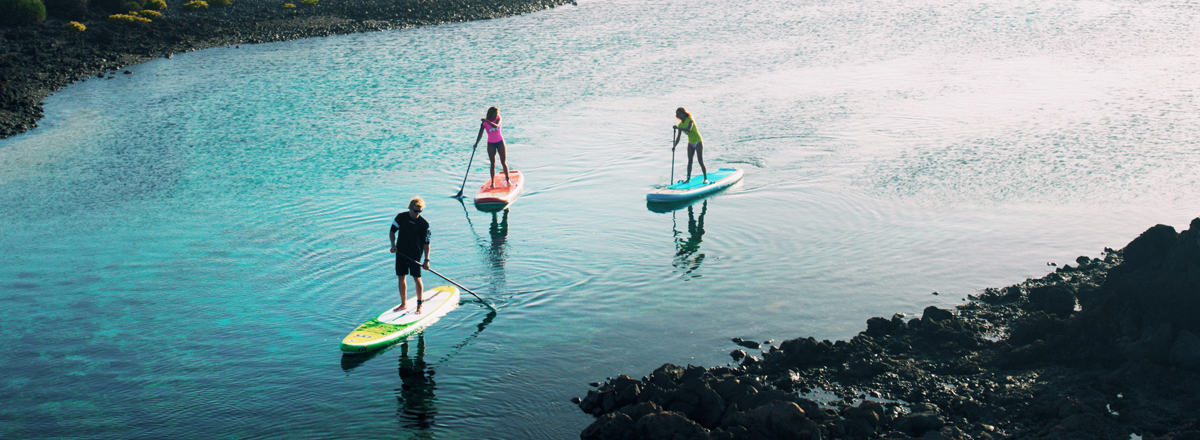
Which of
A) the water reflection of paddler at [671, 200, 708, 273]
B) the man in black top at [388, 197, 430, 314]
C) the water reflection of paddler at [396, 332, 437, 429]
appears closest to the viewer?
the water reflection of paddler at [396, 332, 437, 429]

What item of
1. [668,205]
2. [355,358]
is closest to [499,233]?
[668,205]

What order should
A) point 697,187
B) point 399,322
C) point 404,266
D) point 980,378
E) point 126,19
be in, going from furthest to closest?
point 126,19 < point 697,187 < point 404,266 < point 399,322 < point 980,378

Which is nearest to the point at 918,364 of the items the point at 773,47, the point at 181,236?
the point at 181,236

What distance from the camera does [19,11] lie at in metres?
42.0

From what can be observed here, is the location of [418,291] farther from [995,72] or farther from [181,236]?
[995,72]

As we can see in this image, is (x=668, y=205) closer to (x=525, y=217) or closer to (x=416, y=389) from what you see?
(x=525, y=217)

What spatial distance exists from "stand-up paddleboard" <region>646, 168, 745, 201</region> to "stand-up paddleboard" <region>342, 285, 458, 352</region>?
7108mm

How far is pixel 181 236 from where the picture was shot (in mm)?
18406

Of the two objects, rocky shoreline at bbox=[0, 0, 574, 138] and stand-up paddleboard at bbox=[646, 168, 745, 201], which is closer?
stand-up paddleboard at bbox=[646, 168, 745, 201]

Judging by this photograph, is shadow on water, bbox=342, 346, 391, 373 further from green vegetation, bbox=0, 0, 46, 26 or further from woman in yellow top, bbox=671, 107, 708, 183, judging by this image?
green vegetation, bbox=0, 0, 46, 26

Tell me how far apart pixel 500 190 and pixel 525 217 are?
1682 millimetres

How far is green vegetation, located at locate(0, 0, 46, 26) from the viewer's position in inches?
1646

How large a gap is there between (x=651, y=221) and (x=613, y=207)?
4.01 ft

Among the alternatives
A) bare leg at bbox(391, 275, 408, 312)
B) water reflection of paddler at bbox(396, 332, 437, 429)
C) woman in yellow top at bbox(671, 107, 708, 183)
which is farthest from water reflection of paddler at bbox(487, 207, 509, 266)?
woman in yellow top at bbox(671, 107, 708, 183)
